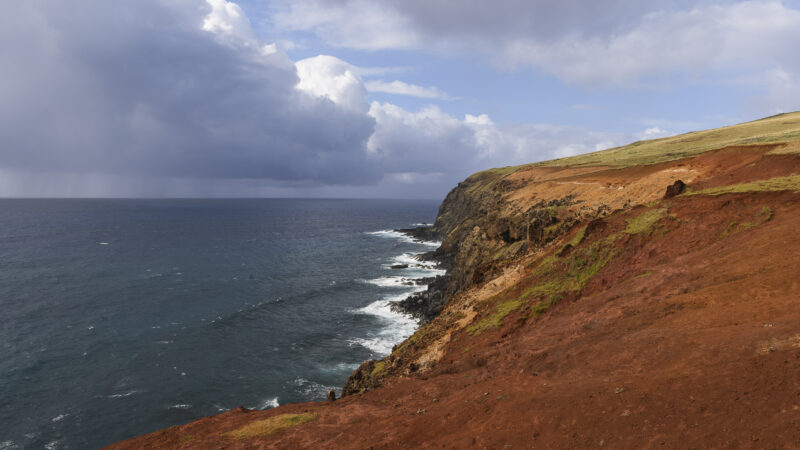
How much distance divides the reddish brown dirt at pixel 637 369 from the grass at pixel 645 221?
91 centimetres

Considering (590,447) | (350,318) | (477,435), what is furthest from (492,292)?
(350,318)

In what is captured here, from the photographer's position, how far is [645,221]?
28516 mm

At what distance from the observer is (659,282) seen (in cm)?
2088

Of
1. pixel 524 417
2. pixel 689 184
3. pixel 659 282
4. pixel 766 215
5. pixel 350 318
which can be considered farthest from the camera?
pixel 350 318

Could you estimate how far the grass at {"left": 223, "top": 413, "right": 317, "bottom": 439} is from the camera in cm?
1916

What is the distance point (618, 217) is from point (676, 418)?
24012mm

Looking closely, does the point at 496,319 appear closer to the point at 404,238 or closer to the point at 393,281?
the point at 393,281

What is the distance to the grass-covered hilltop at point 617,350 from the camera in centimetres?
1095

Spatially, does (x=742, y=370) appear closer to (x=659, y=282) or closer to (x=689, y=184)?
(x=659, y=282)

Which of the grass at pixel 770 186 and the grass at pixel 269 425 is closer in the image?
the grass at pixel 269 425

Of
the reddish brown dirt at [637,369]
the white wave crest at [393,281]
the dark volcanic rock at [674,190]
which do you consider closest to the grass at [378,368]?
the reddish brown dirt at [637,369]

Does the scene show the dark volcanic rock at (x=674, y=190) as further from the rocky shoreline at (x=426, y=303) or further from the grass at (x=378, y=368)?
the rocky shoreline at (x=426, y=303)

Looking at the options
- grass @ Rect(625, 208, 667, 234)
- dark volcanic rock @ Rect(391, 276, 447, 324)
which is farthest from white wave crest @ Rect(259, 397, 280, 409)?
grass @ Rect(625, 208, 667, 234)

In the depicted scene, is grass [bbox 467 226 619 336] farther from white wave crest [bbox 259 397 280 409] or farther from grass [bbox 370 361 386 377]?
white wave crest [bbox 259 397 280 409]
